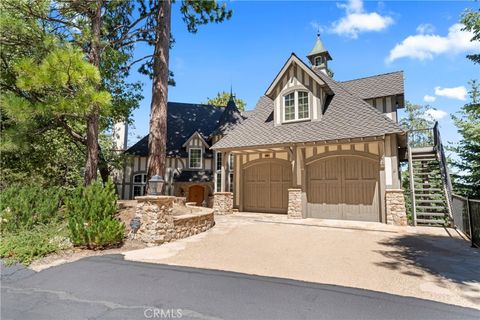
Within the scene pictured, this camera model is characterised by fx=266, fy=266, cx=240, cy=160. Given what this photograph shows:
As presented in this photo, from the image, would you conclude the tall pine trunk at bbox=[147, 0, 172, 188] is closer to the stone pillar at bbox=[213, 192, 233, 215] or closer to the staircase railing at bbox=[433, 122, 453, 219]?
the stone pillar at bbox=[213, 192, 233, 215]

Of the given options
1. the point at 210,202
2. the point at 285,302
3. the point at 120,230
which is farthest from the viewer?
the point at 210,202

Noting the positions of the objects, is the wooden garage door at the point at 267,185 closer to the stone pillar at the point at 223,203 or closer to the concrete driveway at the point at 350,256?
the stone pillar at the point at 223,203

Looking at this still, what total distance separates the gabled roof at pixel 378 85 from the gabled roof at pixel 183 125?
11612 mm

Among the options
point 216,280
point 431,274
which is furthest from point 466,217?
point 216,280

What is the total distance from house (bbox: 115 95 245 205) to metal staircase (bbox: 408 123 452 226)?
12.2 meters

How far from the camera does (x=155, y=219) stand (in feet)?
24.9

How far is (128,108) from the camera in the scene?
1359cm

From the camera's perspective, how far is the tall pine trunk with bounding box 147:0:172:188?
10.7 metres

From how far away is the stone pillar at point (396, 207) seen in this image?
992cm

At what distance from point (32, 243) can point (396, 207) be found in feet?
38.1

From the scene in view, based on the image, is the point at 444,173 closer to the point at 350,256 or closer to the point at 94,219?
the point at 350,256

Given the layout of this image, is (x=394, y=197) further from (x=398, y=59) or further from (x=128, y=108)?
(x=128, y=108)

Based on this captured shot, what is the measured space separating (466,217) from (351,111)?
583 cm

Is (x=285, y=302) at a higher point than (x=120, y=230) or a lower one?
lower
